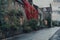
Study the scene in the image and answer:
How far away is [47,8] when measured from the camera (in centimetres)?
6091

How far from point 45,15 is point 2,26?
118 ft

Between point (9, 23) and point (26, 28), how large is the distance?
691 centimetres

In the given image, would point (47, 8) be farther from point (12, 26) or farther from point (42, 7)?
point (12, 26)

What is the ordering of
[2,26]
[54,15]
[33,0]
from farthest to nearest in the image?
[54,15], [33,0], [2,26]

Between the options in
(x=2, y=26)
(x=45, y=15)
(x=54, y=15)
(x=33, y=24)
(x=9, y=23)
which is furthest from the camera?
(x=54, y=15)

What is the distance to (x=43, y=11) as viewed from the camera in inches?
2350

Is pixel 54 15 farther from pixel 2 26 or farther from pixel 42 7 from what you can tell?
pixel 2 26

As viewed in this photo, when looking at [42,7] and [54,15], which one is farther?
[54,15]

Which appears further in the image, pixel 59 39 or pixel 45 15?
pixel 45 15

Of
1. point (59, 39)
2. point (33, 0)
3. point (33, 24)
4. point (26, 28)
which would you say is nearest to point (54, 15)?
point (33, 0)

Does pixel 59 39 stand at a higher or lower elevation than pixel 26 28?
higher

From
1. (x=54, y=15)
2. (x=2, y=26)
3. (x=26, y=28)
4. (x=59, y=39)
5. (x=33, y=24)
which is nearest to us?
(x=59, y=39)

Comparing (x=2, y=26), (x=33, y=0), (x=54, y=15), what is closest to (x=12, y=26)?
(x=2, y=26)

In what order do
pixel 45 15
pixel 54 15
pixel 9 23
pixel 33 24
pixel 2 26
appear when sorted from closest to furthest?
pixel 2 26
pixel 9 23
pixel 33 24
pixel 45 15
pixel 54 15
